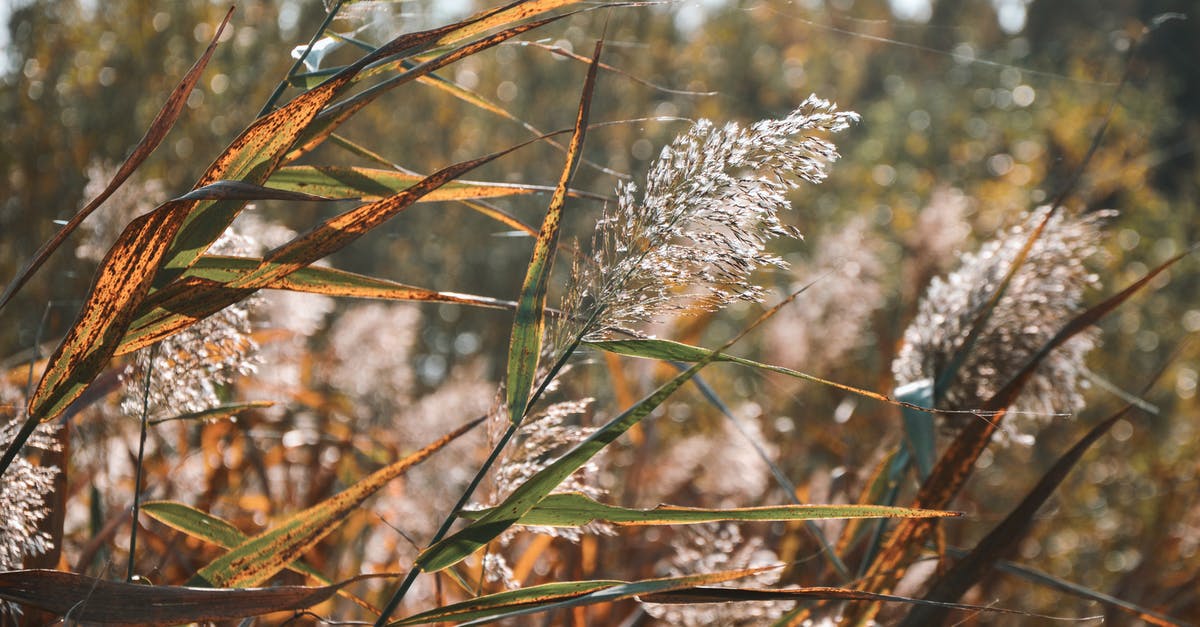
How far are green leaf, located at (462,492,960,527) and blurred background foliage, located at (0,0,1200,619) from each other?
240 millimetres

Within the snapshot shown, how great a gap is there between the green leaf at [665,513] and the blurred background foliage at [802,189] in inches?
9.5

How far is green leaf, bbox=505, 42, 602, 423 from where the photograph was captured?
975 mm

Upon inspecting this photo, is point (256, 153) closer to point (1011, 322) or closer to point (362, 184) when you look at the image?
point (362, 184)

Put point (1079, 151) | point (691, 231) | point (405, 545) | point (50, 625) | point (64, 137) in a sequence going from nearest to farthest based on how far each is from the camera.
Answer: point (691, 231) → point (50, 625) → point (405, 545) → point (64, 137) → point (1079, 151)

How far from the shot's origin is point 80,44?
21.4 feet

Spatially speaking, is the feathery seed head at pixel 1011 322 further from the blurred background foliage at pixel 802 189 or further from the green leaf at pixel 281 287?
the green leaf at pixel 281 287

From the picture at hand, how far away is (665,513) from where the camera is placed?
0.99m

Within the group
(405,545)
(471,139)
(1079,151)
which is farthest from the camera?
(471,139)

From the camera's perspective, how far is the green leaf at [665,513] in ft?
3.10

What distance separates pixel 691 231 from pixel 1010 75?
1412 cm

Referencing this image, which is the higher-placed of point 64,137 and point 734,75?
point 734,75

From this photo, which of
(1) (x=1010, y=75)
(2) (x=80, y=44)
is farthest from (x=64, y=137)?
(1) (x=1010, y=75)

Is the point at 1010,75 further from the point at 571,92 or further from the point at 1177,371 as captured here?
the point at 1177,371

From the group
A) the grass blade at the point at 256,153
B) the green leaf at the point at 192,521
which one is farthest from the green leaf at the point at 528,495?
the grass blade at the point at 256,153
